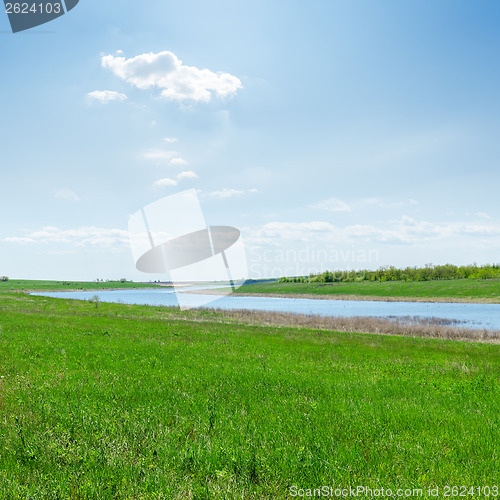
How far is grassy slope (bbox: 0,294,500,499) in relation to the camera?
5.34 m

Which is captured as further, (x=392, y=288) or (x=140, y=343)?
(x=392, y=288)

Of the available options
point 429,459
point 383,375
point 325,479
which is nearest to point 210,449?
point 325,479

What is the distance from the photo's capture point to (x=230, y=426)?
7.35m

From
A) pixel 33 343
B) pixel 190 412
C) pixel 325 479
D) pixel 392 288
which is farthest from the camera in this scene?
pixel 392 288

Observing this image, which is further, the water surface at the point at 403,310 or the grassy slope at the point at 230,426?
the water surface at the point at 403,310

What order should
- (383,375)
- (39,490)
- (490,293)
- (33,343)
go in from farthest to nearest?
(490,293)
(33,343)
(383,375)
(39,490)

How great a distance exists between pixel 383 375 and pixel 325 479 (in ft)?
30.1

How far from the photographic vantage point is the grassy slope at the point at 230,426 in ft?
17.5

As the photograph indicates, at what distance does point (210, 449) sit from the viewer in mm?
6148

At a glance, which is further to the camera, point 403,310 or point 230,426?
point 403,310

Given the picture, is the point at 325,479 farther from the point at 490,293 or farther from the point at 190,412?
the point at 490,293

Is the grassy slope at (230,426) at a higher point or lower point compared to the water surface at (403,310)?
higher

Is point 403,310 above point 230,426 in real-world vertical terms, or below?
below

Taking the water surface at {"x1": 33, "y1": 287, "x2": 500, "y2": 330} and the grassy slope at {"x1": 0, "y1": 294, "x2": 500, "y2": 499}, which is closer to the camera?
the grassy slope at {"x1": 0, "y1": 294, "x2": 500, "y2": 499}
